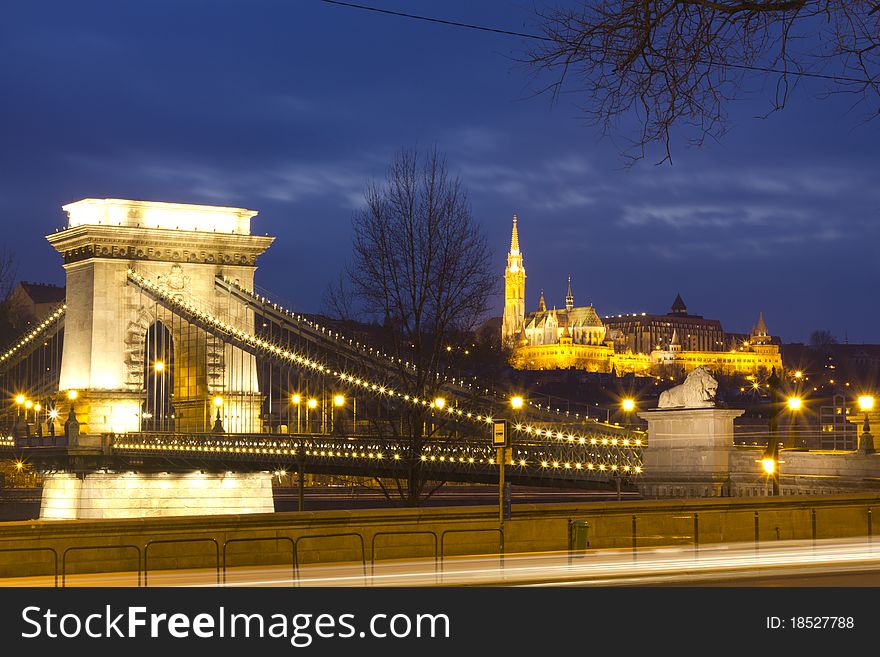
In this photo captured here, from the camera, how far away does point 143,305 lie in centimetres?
7481

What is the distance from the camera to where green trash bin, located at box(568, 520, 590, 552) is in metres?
24.0

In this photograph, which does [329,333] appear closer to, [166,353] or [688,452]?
[166,353]

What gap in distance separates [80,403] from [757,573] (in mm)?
57887

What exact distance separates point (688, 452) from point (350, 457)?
17.2 m

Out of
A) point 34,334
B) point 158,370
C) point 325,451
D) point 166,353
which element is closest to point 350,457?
point 325,451

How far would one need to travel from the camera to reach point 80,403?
7425 cm

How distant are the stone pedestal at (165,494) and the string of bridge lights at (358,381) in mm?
5821

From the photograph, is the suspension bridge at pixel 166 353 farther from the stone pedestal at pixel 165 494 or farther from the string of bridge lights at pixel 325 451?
the stone pedestal at pixel 165 494

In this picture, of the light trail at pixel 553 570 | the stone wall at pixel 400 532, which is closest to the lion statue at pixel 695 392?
the stone wall at pixel 400 532

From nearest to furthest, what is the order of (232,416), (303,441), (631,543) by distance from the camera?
(631,543)
(303,441)
(232,416)

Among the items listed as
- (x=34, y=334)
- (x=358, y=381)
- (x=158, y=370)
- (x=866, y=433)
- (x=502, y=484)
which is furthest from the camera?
(x=34, y=334)

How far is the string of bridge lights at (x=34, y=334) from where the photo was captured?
79562mm
